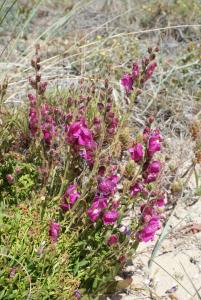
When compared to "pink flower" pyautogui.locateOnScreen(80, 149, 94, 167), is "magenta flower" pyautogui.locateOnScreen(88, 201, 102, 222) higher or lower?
lower

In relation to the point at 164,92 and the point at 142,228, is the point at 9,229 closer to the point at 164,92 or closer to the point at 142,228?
the point at 142,228

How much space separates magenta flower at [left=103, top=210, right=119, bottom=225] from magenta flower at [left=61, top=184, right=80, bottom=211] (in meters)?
0.17

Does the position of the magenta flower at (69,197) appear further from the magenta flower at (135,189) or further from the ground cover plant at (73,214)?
the magenta flower at (135,189)

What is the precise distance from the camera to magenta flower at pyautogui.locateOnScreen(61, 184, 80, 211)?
2.55 m

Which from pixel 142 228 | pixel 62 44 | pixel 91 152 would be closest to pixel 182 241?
pixel 142 228

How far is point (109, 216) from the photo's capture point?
8.15ft

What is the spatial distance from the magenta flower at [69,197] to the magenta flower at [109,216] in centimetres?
17

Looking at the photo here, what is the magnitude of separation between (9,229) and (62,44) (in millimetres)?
2835

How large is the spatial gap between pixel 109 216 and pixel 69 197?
218 mm

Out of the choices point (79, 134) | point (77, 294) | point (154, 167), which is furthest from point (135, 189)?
point (77, 294)

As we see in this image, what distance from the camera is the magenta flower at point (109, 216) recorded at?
2.48m

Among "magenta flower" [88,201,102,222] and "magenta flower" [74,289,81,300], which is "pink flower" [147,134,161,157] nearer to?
"magenta flower" [88,201,102,222]

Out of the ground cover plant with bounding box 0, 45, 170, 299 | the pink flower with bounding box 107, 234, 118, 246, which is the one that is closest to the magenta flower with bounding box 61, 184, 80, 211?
the ground cover plant with bounding box 0, 45, 170, 299

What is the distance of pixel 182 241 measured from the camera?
3.16 metres
